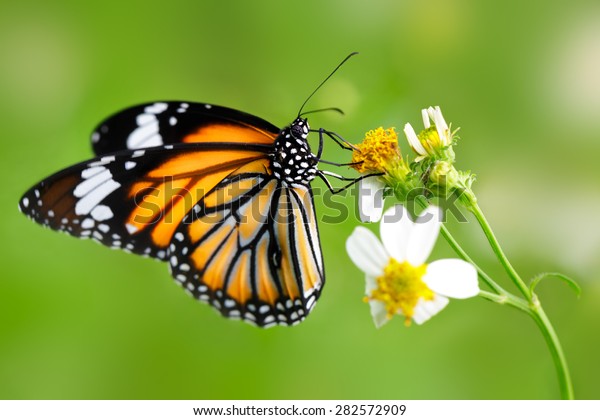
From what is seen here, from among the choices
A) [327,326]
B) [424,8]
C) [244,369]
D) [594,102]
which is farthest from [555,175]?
[244,369]

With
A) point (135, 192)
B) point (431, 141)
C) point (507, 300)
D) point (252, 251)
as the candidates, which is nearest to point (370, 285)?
point (507, 300)

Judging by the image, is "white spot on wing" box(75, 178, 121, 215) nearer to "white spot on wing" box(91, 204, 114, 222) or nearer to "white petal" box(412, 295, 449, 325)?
"white spot on wing" box(91, 204, 114, 222)

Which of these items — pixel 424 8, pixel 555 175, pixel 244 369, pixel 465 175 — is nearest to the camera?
pixel 465 175

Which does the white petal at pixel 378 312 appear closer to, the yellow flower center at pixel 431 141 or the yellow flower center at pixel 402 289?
the yellow flower center at pixel 402 289

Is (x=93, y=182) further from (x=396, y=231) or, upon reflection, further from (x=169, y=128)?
(x=396, y=231)

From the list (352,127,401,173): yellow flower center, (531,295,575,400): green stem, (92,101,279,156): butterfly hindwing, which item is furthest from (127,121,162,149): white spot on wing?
(531,295,575,400): green stem

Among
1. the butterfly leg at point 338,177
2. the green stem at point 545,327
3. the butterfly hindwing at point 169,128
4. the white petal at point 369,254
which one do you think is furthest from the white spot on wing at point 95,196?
the green stem at point 545,327
